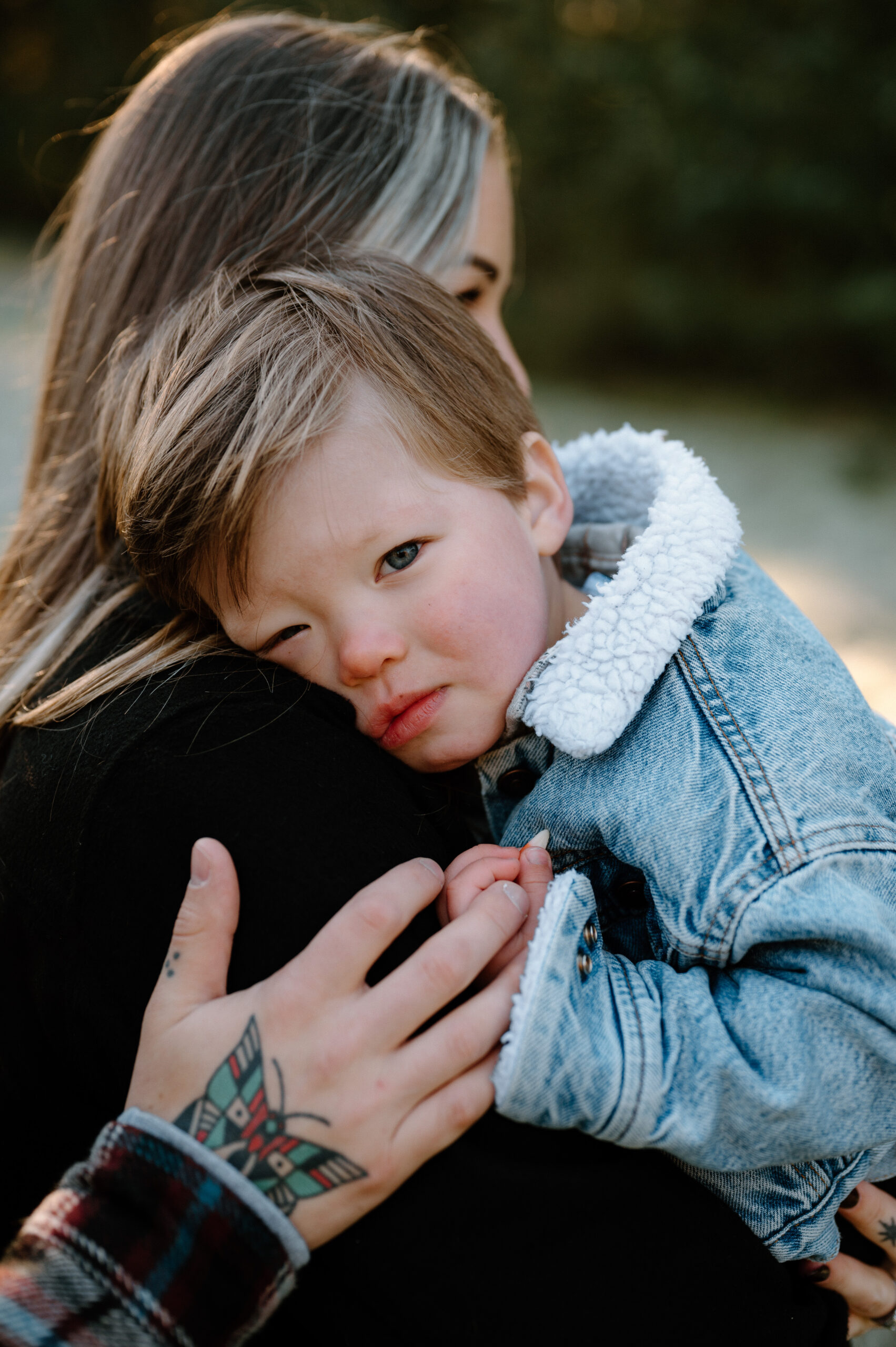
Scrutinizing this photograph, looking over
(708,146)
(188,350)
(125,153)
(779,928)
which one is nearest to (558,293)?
(708,146)

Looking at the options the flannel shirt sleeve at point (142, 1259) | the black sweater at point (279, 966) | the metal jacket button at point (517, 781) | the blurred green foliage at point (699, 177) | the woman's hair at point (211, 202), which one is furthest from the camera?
the blurred green foliage at point (699, 177)

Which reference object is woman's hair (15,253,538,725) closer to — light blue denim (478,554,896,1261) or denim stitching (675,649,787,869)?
denim stitching (675,649,787,869)

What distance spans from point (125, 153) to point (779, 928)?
1.60 metres

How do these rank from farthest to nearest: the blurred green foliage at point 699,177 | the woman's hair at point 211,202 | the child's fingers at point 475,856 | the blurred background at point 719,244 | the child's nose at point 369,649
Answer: the blurred green foliage at point 699,177 → the blurred background at point 719,244 → the woman's hair at point 211,202 → the child's nose at point 369,649 → the child's fingers at point 475,856


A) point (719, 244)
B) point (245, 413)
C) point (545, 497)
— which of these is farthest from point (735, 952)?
point (719, 244)

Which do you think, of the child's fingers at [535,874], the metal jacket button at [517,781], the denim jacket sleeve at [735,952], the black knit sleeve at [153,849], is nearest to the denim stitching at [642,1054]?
the denim jacket sleeve at [735,952]

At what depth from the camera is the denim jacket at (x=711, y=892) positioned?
94 centimetres

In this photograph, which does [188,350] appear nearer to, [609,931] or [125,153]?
[125,153]

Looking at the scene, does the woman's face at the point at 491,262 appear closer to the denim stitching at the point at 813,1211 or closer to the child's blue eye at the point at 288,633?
the child's blue eye at the point at 288,633

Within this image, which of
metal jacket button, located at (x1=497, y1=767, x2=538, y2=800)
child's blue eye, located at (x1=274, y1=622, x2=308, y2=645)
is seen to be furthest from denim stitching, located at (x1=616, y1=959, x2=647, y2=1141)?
child's blue eye, located at (x1=274, y1=622, x2=308, y2=645)

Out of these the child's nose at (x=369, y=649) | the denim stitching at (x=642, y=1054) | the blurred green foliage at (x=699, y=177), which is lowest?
the denim stitching at (x=642, y=1054)

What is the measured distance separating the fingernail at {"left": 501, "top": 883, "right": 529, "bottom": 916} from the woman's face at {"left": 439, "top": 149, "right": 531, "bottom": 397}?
935mm

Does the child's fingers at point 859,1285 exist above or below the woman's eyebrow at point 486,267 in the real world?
below

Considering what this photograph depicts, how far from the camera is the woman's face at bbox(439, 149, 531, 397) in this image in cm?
169
